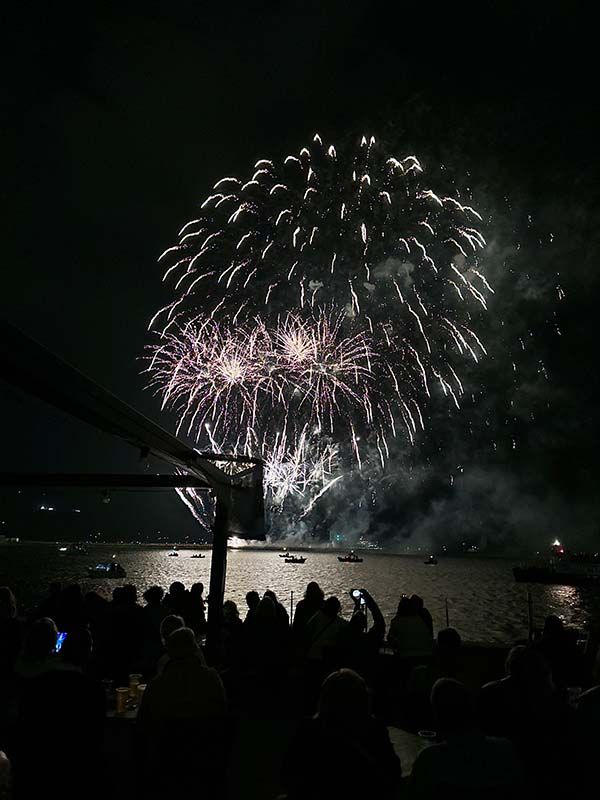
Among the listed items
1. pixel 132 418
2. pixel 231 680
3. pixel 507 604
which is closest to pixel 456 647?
pixel 231 680

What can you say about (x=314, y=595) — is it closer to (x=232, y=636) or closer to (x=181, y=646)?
(x=232, y=636)

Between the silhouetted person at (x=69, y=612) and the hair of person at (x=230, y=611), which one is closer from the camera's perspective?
the silhouetted person at (x=69, y=612)

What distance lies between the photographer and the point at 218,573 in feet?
39.0

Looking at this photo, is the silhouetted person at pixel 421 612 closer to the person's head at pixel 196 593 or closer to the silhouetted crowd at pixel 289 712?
the silhouetted crowd at pixel 289 712

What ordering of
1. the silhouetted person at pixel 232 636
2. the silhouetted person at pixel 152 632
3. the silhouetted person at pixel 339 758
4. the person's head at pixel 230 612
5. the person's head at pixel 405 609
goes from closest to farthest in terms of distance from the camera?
the silhouetted person at pixel 339 758, the silhouetted person at pixel 232 636, the silhouetted person at pixel 152 632, the person's head at pixel 405 609, the person's head at pixel 230 612

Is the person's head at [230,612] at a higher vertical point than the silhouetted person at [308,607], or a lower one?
lower

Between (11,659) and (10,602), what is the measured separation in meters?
1.67

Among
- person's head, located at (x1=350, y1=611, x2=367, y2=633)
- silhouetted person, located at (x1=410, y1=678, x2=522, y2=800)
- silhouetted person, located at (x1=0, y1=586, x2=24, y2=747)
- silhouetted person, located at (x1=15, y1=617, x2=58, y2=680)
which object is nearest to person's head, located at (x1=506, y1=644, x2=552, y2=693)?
silhouetted person, located at (x1=410, y1=678, x2=522, y2=800)

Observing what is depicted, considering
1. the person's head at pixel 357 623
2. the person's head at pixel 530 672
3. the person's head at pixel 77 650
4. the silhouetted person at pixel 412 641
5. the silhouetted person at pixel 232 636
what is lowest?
the silhouetted person at pixel 232 636

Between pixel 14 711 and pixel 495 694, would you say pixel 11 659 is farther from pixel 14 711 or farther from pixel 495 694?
pixel 495 694

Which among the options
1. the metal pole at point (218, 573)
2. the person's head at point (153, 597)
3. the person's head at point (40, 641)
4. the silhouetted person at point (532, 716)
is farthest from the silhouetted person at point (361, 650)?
the person's head at point (40, 641)

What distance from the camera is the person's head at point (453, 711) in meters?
3.68

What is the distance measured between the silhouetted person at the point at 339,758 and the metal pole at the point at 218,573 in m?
7.21

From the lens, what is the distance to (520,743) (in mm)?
4914
